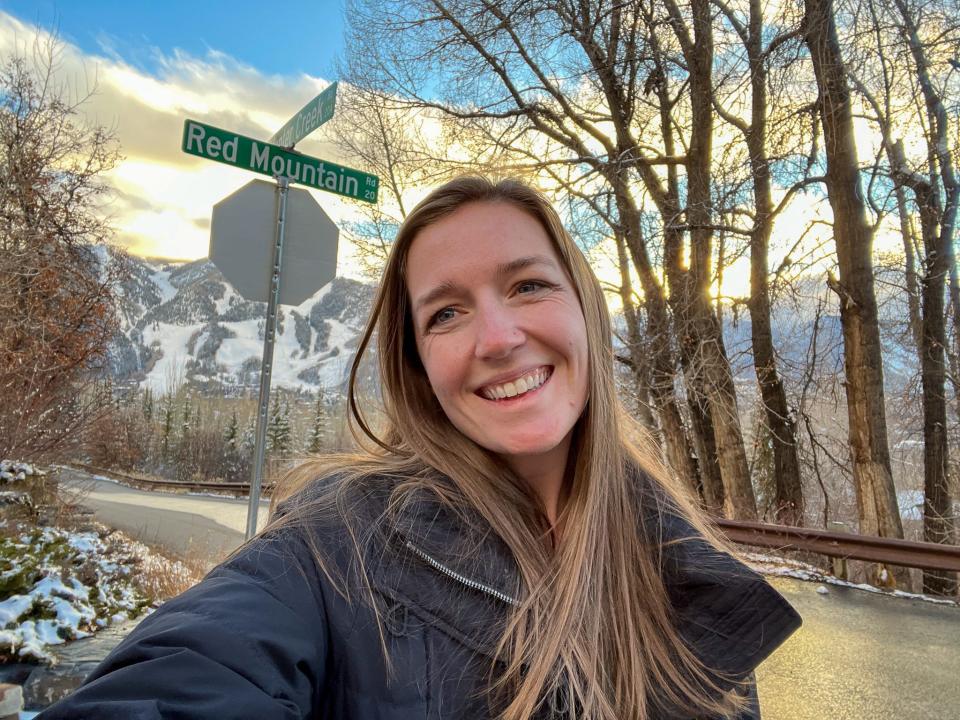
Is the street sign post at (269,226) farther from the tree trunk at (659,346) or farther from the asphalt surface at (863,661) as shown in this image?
the tree trunk at (659,346)

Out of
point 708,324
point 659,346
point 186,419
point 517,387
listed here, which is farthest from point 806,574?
point 186,419

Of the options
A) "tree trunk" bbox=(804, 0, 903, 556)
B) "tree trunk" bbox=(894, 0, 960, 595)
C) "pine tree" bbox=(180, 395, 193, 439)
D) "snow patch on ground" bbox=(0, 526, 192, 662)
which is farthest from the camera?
"pine tree" bbox=(180, 395, 193, 439)

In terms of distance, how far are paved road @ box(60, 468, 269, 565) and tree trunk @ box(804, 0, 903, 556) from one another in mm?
7848

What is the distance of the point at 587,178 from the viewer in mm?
11828

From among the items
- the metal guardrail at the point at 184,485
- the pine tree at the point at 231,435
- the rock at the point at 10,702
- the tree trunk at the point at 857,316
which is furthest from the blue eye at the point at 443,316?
the pine tree at the point at 231,435

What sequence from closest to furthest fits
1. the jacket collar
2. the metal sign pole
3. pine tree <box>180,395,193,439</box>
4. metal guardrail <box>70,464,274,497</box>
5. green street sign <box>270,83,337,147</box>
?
the jacket collar → the metal sign pole → green street sign <box>270,83,337,147</box> → metal guardrail <box>70,464,274,497</box> → pine tree <box>180,395,193,439</box>

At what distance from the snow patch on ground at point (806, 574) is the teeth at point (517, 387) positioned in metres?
5.52

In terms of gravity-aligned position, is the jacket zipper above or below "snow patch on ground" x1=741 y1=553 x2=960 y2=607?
above

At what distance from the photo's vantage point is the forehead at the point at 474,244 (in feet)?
5.11

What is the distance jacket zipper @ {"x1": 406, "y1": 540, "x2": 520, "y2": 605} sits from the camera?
120cm

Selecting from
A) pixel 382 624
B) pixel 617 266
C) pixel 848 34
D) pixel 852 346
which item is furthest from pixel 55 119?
pixel 382 624

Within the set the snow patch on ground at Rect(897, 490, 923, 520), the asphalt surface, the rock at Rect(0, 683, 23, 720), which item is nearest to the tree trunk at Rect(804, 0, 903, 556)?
the asphalt surface

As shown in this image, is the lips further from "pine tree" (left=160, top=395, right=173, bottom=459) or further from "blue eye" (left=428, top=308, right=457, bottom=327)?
"pine tree" (left=160, top=395, right=173, bottom=459)

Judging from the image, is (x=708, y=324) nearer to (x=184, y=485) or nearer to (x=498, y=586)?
(x=498, y=586)
